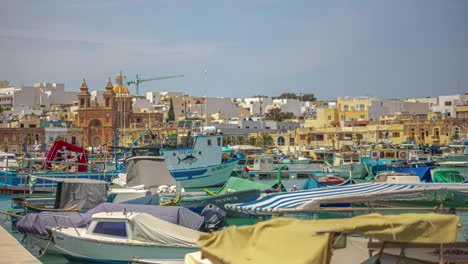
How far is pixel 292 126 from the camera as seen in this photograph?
303 feet

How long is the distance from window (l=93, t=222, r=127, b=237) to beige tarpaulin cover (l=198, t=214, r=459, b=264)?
622cm

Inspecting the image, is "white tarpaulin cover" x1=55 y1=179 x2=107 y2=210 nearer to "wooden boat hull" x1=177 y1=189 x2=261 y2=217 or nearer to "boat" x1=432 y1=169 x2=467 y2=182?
"wooden boat hull" x1=177 y1=189 x2=261 y2=217

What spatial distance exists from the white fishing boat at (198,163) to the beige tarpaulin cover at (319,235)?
28528 millimetres

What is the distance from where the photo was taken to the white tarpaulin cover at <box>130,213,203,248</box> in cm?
1427

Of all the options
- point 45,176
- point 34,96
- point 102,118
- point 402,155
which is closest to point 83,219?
point 45,176

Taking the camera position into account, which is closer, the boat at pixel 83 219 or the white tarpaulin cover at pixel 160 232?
the white tarpaulin cover at pixel 160 232

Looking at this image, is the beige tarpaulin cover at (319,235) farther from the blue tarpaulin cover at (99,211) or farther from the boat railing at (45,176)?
the boat railing at (45,176)

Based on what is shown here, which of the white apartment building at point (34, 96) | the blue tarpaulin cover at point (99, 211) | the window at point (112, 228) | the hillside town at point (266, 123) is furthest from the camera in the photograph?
the white apartment building at point (34, 96)

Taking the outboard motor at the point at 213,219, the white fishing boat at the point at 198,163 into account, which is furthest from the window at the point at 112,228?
the white fishing boat at the point at 198,163

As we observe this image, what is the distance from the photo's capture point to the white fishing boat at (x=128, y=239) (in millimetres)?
14164

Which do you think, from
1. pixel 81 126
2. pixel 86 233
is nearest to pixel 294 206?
pixel 86 233

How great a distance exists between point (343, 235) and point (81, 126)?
91.3m

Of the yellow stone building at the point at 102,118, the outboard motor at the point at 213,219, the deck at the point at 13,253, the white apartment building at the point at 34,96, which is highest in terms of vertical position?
the white apartment building at the point at 34,96

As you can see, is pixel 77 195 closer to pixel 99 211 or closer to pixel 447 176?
pixel 99 211
